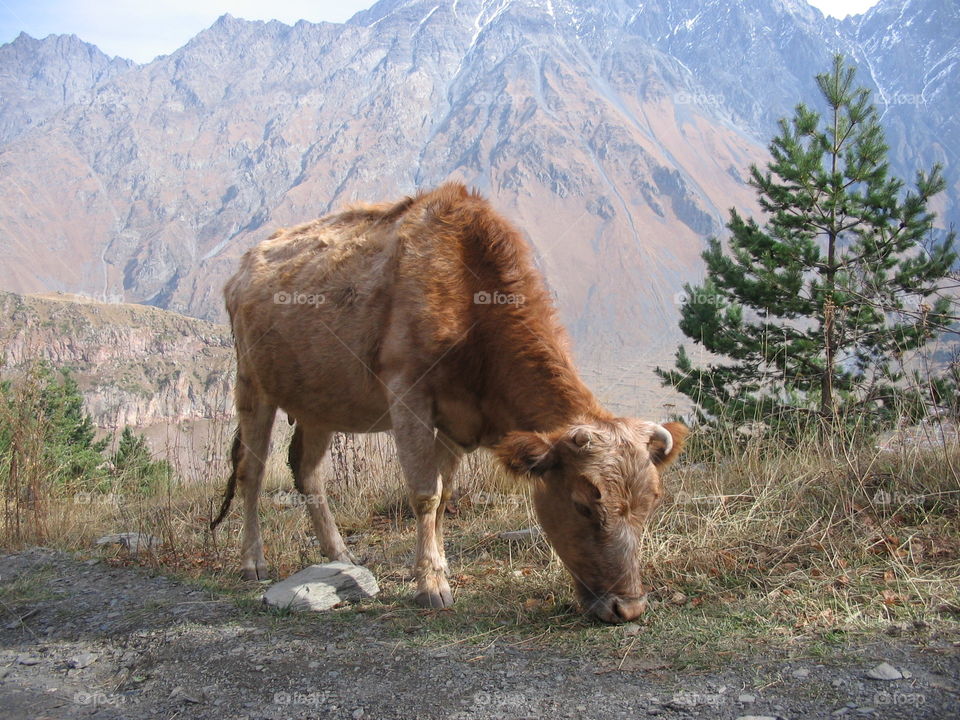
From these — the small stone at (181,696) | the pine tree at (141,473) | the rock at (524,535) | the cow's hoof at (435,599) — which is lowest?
the small stone at (181,696)

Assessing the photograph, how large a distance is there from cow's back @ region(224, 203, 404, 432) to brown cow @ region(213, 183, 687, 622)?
2 centimetres

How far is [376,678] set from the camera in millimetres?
3633

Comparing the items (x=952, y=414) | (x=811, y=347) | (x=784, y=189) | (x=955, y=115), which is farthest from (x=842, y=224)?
(x=955, y=115)

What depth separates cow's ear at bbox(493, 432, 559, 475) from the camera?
4.26 metres

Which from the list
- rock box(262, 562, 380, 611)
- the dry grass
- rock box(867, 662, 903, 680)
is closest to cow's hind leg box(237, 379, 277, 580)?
the dry grass

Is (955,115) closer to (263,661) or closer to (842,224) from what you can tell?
(842,224)

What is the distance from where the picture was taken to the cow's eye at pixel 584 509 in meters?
4.14

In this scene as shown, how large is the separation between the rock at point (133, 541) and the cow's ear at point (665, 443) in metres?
4.35

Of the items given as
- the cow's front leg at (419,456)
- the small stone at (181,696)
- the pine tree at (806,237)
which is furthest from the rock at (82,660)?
the pine tree at (806,237)

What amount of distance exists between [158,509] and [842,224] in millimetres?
12031

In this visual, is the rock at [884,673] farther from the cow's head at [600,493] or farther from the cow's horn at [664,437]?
the cow's horn at [664,437]

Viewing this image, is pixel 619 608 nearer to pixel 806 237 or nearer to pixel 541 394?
pixel 541 394

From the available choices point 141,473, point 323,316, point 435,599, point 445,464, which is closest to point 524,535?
point 445,464

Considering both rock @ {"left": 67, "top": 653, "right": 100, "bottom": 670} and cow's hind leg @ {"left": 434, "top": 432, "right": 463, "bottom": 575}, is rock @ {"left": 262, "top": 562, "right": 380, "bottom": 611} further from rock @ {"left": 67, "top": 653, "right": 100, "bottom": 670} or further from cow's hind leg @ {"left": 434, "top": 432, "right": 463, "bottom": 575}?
rock @ {"left": 67, "top": 653, "right": 100, "bottom": 670}
